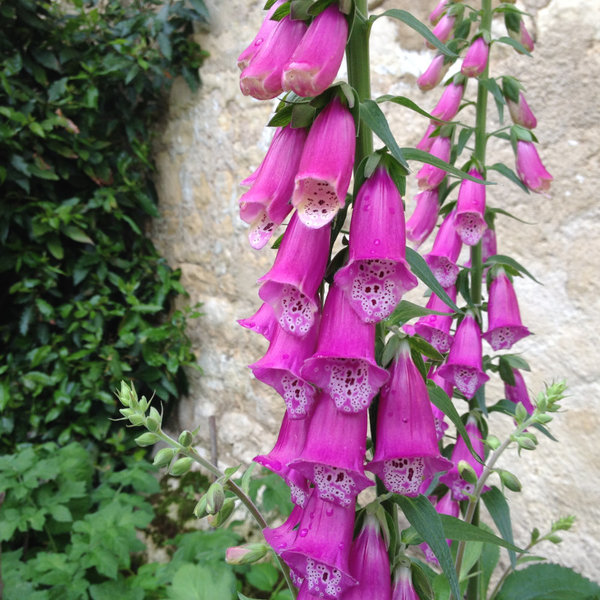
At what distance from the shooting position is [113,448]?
88.5 inches

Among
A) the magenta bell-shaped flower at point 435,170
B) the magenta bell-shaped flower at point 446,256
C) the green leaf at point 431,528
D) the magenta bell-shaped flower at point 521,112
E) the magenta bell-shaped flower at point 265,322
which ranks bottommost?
the green leaf at point 431,528

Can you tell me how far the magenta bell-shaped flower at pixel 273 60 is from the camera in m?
0.47

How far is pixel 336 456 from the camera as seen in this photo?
47cm

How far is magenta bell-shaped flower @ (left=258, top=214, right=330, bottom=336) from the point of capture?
48 cm

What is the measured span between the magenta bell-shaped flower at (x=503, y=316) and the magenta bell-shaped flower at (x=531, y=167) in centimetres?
19

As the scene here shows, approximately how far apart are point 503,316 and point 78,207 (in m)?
1.94

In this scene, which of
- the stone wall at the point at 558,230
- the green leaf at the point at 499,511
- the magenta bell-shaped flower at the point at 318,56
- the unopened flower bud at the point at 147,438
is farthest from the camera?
the stone wall at the point at 558,230

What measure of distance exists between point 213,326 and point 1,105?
4.10ft

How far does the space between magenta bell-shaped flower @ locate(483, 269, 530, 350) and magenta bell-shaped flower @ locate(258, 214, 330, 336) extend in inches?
19.3

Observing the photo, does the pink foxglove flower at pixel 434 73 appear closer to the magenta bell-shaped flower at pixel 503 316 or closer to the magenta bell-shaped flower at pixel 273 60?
the magenta bell-shaped flower at pixel 503 316

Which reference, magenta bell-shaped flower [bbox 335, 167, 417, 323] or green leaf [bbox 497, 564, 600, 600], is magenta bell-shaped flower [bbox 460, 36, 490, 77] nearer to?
magenta bell-shaped flower [bbox 335, 167, 417, 323]

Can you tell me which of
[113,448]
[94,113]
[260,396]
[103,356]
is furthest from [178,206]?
[113,448]

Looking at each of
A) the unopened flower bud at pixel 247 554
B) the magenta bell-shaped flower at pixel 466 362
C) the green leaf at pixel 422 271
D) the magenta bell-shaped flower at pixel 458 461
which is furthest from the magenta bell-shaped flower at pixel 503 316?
the unopened flower bud at pixel 247 554

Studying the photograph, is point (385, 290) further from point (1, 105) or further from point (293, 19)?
point (1, 105)
